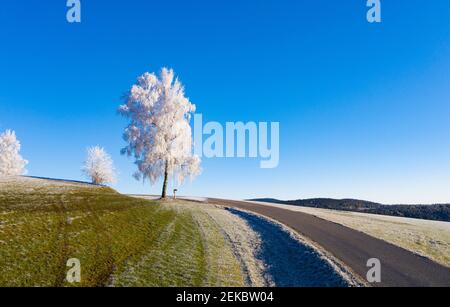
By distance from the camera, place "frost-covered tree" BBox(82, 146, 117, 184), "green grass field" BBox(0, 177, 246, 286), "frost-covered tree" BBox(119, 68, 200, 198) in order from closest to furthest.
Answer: "green grass field" BBox(0, 177, 246, 286) < "frost-covered tree" BBox(119, 68, 200, 198) < "frost-covered tree" BBox(82, 146, 117, 184)

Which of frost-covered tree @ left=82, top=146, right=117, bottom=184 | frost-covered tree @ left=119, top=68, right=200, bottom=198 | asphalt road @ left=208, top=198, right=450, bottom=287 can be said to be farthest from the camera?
frost-covered tree @ left=82, top=146, right=117, bottom=184

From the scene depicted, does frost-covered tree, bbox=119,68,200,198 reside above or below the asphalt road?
above

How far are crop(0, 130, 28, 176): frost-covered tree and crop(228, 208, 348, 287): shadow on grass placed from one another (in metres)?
66.8

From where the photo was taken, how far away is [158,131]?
46.2 m

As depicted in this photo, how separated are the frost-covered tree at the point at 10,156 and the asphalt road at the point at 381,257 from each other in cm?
6760

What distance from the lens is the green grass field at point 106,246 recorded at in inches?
563

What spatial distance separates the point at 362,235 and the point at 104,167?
49.4 meters

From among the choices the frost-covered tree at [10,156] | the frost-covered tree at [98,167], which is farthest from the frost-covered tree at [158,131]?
the frost-covered tree at [10,156]

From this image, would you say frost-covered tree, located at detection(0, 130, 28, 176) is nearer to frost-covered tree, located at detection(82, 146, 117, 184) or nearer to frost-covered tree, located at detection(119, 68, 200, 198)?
frost-covered tree, located at detection(82, 146, 117, 184)

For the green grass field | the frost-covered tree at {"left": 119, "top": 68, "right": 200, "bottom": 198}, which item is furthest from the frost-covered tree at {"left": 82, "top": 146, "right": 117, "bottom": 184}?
the green grass field

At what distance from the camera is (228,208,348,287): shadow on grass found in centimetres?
1578

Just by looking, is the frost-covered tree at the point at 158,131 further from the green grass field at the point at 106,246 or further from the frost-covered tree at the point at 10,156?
the frost-covered tree at the point at 10,156
